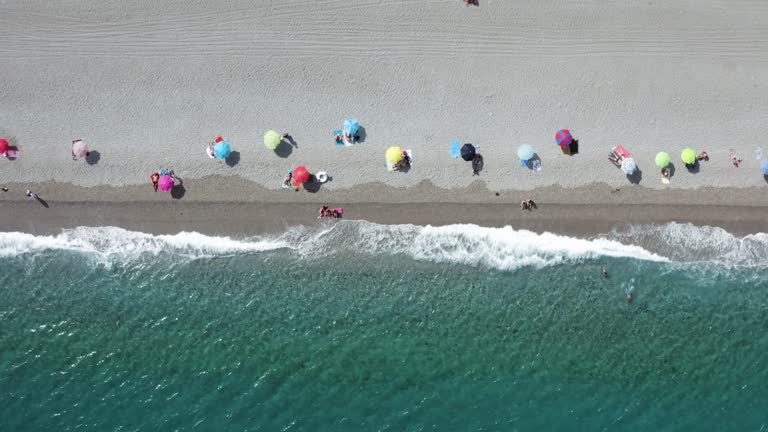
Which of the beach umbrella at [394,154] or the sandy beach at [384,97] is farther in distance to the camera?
the sandy beach at [384,97]

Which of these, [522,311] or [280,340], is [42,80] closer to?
[280,340]


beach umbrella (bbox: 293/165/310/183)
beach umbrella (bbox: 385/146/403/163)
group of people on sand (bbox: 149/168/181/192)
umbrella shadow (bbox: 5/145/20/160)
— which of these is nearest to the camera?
beach umbrella (bbox: 293/165/310/183)

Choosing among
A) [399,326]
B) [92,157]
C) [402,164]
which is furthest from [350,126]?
[92,157]

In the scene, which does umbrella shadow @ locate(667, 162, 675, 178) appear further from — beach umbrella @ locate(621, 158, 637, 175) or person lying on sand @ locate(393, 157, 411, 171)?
person lying on sand @ locate(393, 157, 411, 171)

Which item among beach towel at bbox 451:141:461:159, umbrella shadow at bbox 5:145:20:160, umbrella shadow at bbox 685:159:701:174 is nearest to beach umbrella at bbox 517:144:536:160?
beach towel at bbox 451:141:461:159

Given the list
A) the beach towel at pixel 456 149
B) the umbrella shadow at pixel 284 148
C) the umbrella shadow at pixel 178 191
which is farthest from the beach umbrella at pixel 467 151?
the umbrella shadow at pixel 178 191

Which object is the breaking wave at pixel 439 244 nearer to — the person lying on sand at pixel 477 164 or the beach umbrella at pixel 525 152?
the person lying on sand at pixel 477 164
